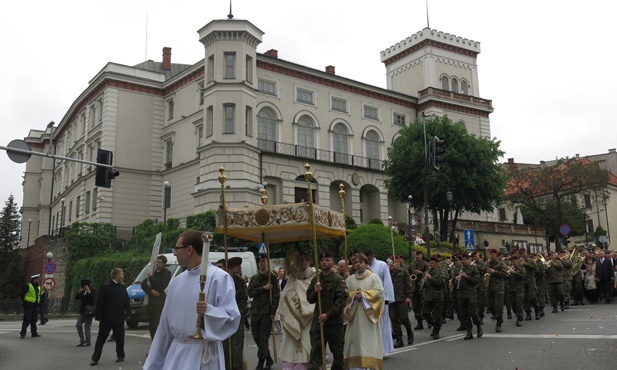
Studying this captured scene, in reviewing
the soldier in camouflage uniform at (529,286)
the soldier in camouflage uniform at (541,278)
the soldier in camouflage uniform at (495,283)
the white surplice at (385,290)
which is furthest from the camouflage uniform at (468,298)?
the soldier in camouflage uniform at (541,278)

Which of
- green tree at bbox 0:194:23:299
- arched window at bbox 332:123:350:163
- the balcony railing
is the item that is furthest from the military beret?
green tree at bbox 0:194:23:299

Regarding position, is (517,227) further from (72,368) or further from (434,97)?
(72,368)

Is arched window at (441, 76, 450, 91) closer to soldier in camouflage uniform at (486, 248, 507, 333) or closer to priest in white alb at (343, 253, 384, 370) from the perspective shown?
soldier in camouflage uniform at (486, 248, 507, 333)

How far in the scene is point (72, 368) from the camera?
11.5 m

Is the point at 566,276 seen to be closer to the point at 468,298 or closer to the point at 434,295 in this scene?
the point at 434,295

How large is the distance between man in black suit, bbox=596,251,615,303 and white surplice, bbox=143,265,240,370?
21.5 meters

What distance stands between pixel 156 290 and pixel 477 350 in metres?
6.67

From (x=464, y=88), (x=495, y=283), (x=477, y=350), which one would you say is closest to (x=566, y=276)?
(x=495, y=283)

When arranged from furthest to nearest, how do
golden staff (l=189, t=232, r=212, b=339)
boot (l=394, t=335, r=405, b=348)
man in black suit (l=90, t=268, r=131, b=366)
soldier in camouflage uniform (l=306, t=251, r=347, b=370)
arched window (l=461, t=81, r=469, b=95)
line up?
arched window (l=461, t=81, r=469, b=95) < boot (l=394, t=335, r=405, b=348) < man in black suit (l=90, t=268, r=131, b=366) < soldier in camouflage uniform (l=306, t=251, r=347, b=370) < golden staff (l=189, t=232, r=212, b=339)

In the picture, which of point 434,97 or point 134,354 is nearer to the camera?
point 134,354

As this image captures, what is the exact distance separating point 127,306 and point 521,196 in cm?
4542

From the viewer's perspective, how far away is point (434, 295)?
15078mm

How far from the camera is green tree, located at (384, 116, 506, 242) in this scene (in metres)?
39.2

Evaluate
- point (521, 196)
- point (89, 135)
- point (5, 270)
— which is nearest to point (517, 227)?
point (521, 196)
